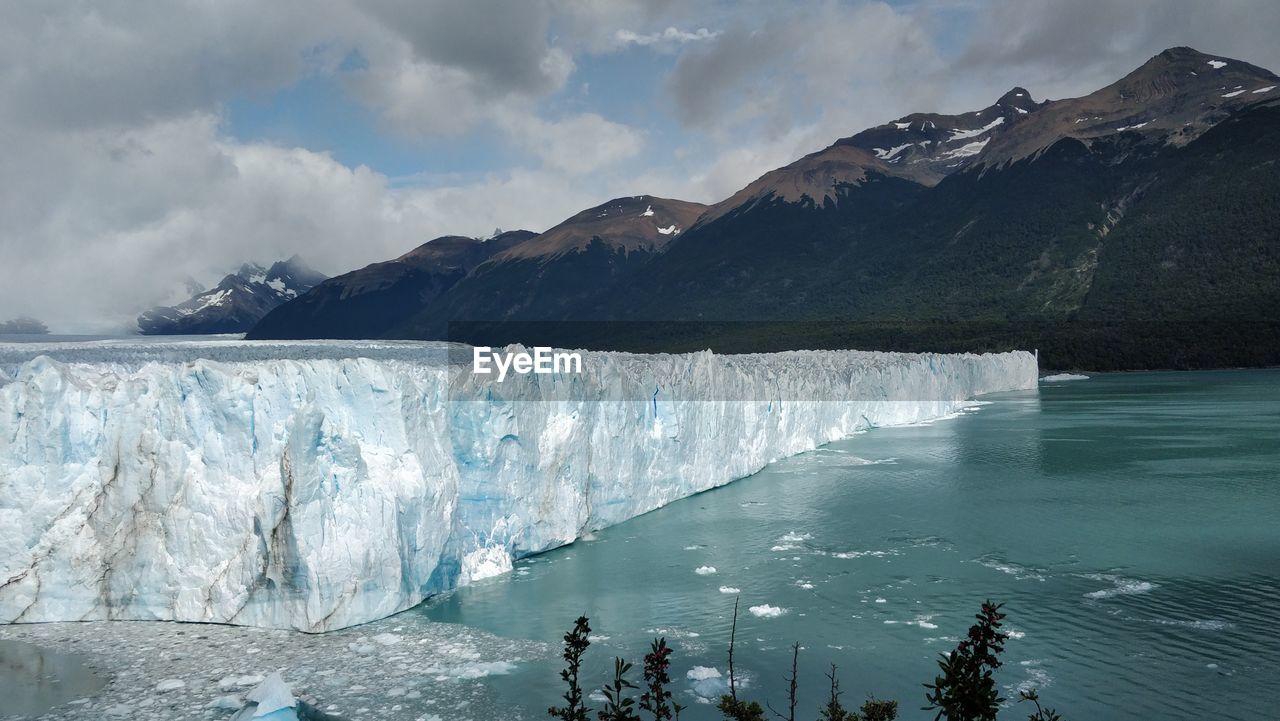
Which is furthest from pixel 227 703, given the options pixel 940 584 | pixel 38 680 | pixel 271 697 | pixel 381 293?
pixel 381 293

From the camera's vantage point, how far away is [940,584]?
13.8m

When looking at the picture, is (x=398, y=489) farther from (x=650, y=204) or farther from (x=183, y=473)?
(x=650, y=204)

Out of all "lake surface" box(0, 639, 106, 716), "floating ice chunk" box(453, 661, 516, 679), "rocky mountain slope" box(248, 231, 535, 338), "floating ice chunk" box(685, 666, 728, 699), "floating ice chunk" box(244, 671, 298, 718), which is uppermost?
"rocky mountain slope" box(248, 231, 535, 338)

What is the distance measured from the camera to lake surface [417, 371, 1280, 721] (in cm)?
1007

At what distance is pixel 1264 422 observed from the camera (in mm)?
34625

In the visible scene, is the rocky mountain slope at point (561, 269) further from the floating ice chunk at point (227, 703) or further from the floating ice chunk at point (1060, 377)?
the floating ice chunk at point (227, 703)

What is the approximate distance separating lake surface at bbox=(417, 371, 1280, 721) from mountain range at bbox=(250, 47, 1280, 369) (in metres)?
48.7

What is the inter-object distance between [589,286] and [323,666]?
5145 inches

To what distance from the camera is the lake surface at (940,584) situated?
10070mm

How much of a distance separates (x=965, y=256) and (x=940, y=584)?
8547 cm

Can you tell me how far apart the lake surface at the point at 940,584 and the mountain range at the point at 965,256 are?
4865 centimetres

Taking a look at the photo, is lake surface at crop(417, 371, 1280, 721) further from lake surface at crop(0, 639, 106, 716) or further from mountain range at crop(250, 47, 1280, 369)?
mountain range at crop(250, 47, 1280, 369)

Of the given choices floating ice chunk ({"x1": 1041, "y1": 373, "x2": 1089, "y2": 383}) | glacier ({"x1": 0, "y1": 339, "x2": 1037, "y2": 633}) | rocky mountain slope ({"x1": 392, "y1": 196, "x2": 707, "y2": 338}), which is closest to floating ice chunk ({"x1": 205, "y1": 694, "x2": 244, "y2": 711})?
glacier ({"x1": 0, "y1": 339, "x2": 1037, "y2": 633})

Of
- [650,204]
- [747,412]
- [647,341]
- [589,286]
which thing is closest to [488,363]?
[747,412]
